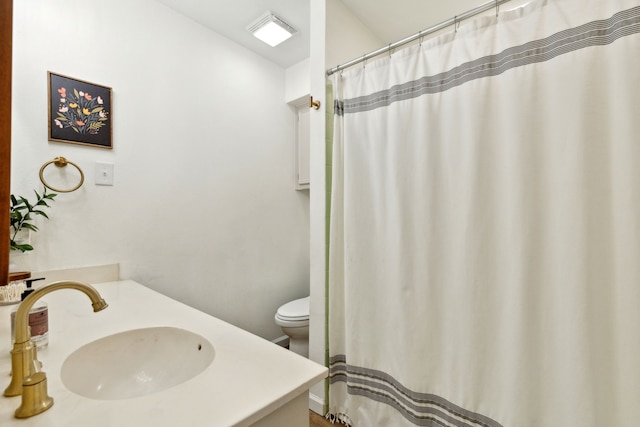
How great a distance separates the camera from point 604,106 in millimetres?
868

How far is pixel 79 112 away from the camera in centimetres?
145

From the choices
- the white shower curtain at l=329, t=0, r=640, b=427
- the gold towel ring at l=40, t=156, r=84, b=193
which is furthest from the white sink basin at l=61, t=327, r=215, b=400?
the gold towel ring at l=40, t=156, r=84, b=193

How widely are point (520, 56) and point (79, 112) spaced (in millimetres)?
1946

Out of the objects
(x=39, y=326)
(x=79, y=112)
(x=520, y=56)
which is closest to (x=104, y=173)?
(x=79, y=112)

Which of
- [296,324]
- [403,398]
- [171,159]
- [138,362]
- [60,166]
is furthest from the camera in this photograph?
[296,324]

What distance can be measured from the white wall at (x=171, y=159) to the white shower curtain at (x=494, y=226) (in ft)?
3.14

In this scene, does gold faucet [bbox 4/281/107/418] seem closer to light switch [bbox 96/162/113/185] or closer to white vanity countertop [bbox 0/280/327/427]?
white vanity countertop [bbox 0/280/327/427]

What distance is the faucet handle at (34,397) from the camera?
0.50 meters

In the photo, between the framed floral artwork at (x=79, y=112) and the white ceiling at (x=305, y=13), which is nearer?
the framed floral artwork at (x=79, y=112)

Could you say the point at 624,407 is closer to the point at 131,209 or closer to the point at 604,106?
the point at 604,106

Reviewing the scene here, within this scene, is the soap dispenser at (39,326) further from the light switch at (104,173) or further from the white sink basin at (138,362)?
the light switch at (104,173)

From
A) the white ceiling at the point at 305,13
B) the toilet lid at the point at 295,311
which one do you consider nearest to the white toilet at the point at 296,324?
the toilet lid at the point at 295,311

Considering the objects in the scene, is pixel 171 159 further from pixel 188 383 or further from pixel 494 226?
pixel 494 226

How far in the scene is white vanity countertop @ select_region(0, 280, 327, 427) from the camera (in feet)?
1.66
